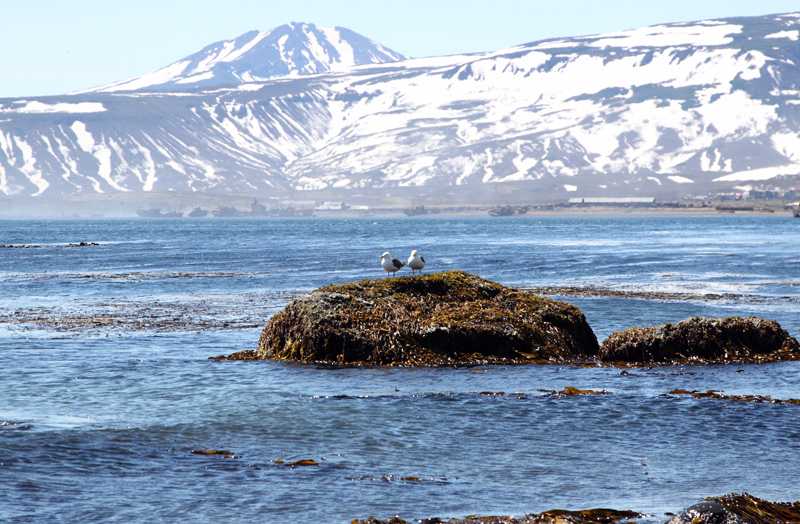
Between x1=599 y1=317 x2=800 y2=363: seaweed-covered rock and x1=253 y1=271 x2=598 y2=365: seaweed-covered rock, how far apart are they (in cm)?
127

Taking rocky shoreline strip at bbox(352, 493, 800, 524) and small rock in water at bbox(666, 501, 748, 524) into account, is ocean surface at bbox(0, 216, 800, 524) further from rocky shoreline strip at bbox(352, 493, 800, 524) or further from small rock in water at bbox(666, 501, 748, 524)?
small rock in water at bbox(666, 501, 748, 524)

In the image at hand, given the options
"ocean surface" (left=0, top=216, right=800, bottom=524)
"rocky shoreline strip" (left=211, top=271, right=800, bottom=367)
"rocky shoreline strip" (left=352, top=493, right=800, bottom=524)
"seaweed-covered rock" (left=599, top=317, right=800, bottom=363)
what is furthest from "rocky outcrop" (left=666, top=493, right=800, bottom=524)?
"seaweed-covered rock" (left=599, top=317, right=800, bottom=363)

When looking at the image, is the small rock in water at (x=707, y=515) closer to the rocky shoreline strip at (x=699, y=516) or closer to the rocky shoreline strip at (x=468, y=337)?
the rocky shoreline strip at (x=699, y=516)

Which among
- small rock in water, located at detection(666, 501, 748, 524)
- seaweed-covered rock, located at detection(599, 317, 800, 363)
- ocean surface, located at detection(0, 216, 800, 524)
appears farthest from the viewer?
seaweed-covered rock, located at detection(599, 317, 800, 363)

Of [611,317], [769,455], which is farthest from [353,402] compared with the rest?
[611,317]

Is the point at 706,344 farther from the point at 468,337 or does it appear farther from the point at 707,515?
the point at 707,515

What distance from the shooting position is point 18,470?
11203 mm

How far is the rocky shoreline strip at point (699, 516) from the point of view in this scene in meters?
8.09

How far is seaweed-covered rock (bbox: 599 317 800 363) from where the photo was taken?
19.8 meters

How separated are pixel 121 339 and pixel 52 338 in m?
2.00

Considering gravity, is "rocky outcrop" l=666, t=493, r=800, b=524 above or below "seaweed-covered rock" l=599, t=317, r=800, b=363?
above

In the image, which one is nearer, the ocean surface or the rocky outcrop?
the rocky outcrop

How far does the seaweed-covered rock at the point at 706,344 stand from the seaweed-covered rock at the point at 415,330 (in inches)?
49.9

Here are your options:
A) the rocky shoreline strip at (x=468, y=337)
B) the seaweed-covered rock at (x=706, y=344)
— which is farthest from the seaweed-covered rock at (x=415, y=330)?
the seaweed-covered rock at (x=706, y=344)
